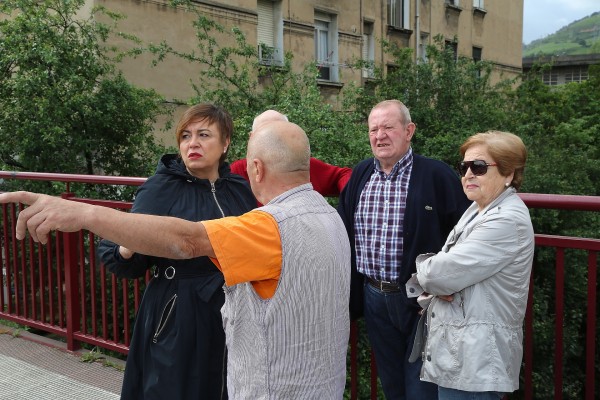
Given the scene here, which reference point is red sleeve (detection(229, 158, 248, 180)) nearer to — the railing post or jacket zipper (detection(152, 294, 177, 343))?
jacket zipper (detection(152, 294, 177, 343))

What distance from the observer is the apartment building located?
14.3 m

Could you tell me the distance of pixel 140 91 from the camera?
10297mm

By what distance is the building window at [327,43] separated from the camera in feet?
63.9

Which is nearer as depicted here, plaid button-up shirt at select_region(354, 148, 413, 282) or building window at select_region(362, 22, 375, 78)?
plaid button-up shirt at select_region(354, 148, 413, 282)

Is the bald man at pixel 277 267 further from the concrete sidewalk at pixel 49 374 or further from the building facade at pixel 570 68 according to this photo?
the building facade at pixel 570 68

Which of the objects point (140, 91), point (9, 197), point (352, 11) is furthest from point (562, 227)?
point (352, 11)

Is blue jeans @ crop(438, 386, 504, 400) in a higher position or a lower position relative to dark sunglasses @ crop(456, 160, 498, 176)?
lower

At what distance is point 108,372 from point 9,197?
3071mm

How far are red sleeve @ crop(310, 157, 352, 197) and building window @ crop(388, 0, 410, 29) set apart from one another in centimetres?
1994

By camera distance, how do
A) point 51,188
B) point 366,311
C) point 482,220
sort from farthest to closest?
point 51,188 < point 366,311 < point 482,220

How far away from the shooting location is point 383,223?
2.84m

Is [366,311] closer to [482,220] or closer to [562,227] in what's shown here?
Result: [482,220]

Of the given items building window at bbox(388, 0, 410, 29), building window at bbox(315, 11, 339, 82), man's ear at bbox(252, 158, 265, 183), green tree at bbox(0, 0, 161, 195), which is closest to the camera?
man's ear at bbox(252, 158, 265, 183)

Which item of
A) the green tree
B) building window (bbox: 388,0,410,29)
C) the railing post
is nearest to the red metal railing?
the railing post
